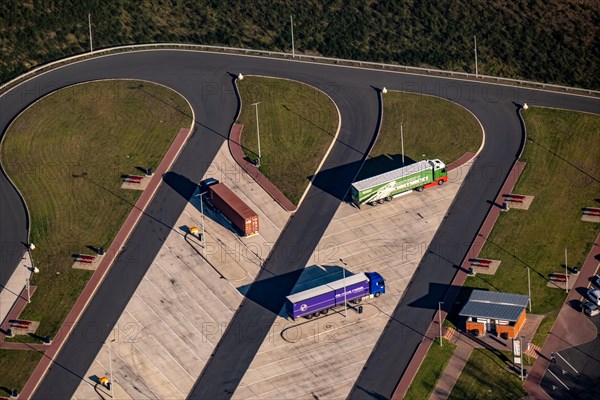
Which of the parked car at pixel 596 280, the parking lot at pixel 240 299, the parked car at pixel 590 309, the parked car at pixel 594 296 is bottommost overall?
the parking lot at pixel 240 299

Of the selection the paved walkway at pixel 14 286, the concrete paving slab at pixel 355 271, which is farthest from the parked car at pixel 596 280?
the paved walkway at pixel 14 286

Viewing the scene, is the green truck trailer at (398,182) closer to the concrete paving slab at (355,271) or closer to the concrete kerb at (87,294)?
the concrete paving slab at (355,271)

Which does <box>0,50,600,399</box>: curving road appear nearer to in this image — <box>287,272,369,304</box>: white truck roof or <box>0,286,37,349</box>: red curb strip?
<box>0,286,37,349</box>: red curb strip

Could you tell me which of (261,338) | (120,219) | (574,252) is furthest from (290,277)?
(574,252)

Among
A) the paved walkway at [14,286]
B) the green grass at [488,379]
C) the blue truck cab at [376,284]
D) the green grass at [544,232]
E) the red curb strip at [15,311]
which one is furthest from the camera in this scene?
the green grass at [544,232]

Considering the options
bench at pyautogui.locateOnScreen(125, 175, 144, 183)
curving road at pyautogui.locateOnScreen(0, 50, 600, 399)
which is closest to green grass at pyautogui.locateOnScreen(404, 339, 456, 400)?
curving road at pyautogui.locateOnScreen(0, 50, 600, 399)

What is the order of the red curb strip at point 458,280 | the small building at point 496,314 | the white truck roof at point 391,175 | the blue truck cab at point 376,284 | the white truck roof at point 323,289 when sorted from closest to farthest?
the red curb strip at point 458,280, the small building at point 496,314, the white truck roof at point 323,289, the blue truck cab at point 376,284, the white truck roof at point 391,175
